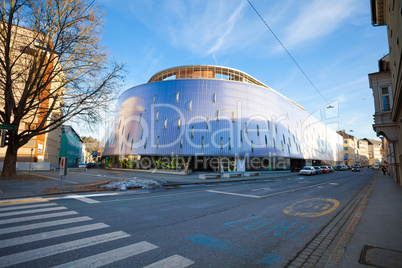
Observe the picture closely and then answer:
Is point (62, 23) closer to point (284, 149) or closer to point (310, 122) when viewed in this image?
point (284, 149)

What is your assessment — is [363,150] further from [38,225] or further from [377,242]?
[38,225]

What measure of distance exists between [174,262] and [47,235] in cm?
335

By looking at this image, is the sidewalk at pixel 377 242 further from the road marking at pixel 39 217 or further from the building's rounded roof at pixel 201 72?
the building's rounded roof at pixel 201 72

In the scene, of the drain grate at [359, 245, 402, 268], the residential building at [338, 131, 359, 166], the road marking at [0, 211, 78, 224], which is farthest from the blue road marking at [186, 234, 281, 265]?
the residential building at [338, 131, 359, 166]

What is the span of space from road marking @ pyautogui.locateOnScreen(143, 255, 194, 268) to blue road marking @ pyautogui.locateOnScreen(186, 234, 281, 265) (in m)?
0.88

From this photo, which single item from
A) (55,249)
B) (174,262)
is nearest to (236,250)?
(174,262)

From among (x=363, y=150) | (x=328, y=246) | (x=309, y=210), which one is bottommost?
(x=309, y=210)

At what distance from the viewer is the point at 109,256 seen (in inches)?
149

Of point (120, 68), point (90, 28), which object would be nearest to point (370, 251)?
point (120, 68)

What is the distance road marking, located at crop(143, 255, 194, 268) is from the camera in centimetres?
347

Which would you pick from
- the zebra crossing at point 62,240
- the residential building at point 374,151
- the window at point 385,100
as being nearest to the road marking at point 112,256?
the zebra crossing at point 62,240

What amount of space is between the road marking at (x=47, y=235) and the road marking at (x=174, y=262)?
106 inches

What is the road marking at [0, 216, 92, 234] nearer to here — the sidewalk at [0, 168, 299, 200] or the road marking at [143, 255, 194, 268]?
the road marking at [143, 255, 194, 268]

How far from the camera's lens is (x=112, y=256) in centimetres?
378
